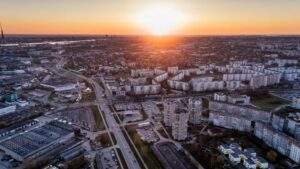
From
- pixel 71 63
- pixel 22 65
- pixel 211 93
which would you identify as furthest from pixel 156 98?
pixel 22 65

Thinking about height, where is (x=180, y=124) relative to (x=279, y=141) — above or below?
above

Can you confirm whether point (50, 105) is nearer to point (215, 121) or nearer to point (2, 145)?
point (2, 145)

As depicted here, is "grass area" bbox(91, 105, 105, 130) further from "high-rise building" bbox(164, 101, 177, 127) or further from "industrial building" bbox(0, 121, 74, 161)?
"high-rise building" bbox(164, 101, 177, 127)

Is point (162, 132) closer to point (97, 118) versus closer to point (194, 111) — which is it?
point (194, 111)

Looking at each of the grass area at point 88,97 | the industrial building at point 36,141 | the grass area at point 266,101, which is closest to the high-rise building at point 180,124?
the industrial building at point 36,141

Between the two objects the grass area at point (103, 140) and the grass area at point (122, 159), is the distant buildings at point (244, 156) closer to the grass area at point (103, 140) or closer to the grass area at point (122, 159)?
the grass area at point (122, 159)

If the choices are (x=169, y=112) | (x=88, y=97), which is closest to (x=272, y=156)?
(x=169, y=112)

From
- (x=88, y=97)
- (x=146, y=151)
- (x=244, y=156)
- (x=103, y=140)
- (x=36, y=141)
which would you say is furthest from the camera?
(x=88, y=97)
